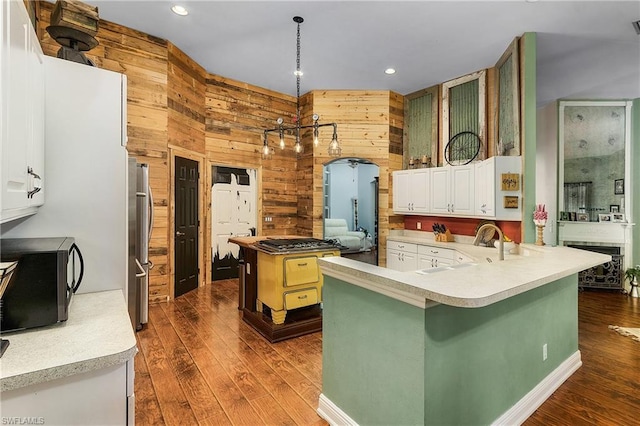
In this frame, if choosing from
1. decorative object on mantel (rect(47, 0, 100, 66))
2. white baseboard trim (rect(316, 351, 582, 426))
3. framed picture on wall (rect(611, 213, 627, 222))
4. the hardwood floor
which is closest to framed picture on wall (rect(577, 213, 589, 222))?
framed picture on wall (rect(611, 213, 627, 222))

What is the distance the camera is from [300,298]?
3379 millimetres

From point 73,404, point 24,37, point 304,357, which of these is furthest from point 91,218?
point 304,357

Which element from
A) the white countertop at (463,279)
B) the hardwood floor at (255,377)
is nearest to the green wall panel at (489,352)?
the white countertop at (463,279)

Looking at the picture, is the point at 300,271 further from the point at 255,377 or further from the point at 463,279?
the point at 463,279

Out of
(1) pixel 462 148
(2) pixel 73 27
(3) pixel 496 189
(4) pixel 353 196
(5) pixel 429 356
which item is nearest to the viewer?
(5) pixel 429 356

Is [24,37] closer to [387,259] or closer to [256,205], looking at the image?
[256,205]

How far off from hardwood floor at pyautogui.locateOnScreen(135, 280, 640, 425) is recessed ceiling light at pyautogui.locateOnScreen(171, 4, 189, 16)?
359cm

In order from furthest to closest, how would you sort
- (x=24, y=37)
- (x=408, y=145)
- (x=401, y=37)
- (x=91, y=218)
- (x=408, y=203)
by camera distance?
(x=408, y=145) < (x=408, y=203) < (x=401, y=37) < (x=91, y=218) < (x=24, y=37)

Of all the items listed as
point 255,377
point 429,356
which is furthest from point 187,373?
point 429,356

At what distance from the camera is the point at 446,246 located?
15.8 feet

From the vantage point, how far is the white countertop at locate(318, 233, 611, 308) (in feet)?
4.59

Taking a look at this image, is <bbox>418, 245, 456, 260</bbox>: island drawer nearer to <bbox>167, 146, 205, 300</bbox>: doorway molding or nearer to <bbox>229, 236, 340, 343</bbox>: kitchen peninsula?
<bbox>229, 236, 340, 343</bbox>: kitchen peninsula

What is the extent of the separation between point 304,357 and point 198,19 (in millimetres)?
3967

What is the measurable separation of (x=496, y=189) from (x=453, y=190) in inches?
36.3
